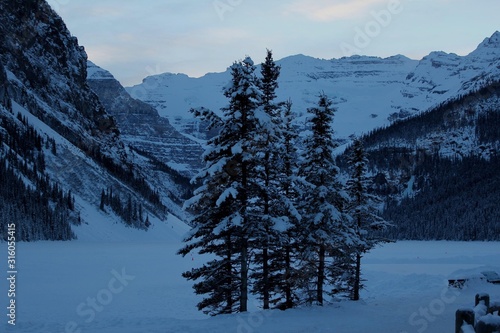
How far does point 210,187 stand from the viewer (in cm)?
1969

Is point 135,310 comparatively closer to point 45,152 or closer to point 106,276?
point 106,276

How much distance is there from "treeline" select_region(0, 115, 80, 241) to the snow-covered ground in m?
13.3

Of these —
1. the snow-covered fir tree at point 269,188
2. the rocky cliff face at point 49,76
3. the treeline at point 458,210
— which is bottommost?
the treeline at point 458,210

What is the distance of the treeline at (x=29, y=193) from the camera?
88.7 m

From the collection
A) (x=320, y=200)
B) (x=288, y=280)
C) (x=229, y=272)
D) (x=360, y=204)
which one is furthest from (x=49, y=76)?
(x=288, y=280)

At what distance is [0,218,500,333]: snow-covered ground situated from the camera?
17797 mm

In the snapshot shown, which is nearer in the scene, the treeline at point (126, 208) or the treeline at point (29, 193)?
the treeline at point (29, 193)

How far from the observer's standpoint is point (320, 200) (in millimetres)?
23906

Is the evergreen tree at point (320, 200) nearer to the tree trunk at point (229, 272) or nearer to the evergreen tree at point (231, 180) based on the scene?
the tree trunk at point (229, 272)

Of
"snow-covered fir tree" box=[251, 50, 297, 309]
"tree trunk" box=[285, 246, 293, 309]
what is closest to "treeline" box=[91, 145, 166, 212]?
"tree trunk" box=[285, 246, 293, 309]

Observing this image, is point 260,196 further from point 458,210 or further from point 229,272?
point 458,210

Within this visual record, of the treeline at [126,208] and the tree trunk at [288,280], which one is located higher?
the tree trunk at [288,280]

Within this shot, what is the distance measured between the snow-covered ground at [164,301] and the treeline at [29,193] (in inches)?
524

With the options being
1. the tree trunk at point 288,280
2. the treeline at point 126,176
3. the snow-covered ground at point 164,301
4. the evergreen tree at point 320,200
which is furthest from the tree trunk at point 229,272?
the treeline at point 126,176
